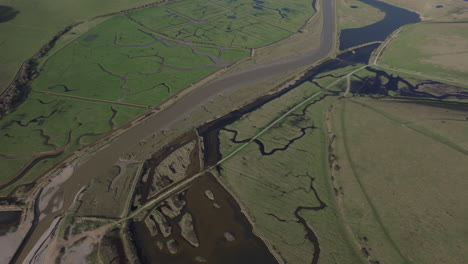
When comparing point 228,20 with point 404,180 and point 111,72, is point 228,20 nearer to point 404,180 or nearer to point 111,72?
point 111,72

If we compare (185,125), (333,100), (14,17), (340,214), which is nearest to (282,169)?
(340,214)

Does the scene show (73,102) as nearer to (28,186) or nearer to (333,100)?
(28,186)

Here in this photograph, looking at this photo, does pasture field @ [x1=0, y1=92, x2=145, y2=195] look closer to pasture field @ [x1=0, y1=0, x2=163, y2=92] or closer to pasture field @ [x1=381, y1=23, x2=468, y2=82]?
pasture field @ [x1=0, y1=0, x2=163, y2=92]

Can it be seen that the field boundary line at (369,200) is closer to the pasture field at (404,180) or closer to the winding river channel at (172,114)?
the pasture field at (404,180)

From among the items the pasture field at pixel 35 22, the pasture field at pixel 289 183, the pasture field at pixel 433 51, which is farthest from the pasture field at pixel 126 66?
the pasture field at pixel 433 51

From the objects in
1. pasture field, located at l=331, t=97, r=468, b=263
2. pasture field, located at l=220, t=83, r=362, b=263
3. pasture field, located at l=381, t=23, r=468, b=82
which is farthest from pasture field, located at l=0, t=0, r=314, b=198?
pasture field, located at l=331, t=97, r=468, b=263

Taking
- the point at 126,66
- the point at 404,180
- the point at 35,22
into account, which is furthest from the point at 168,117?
the point at 35,22
